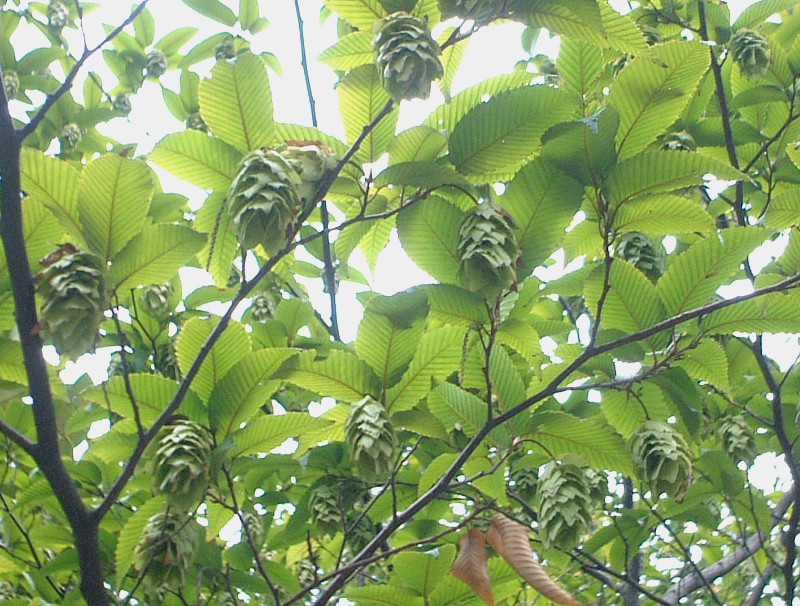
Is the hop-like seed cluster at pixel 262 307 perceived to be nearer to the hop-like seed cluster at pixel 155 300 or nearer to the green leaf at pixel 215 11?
the hop-like seed cluster at pixel 155 300

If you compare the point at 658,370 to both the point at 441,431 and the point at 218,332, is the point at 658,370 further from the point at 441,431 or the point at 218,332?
the point at 218,332

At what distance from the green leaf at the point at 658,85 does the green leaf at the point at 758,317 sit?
0.47 m

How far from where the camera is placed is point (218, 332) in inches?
55.6

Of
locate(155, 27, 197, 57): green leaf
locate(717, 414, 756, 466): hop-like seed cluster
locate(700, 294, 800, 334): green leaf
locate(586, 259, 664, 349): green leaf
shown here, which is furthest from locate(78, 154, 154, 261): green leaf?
locate(155, 27, 197, 57): green leaf

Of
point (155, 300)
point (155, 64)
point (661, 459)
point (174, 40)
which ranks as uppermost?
point (174, 40)

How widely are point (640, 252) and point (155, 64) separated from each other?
3.17m

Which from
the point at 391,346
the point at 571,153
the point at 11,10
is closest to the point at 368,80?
the point at 571,153

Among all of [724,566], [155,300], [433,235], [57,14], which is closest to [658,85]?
[433,235]

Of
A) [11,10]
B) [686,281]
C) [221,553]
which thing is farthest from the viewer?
[11,10]

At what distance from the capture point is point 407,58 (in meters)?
1.34

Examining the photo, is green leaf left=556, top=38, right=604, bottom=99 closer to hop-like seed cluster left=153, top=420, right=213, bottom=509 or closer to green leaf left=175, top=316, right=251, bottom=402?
green leaf left=175, top=316, right=251, bottom=402

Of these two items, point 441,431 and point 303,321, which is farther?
point 303,321

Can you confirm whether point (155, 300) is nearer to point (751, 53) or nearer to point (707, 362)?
point (707, 362)

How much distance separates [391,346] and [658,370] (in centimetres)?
62
